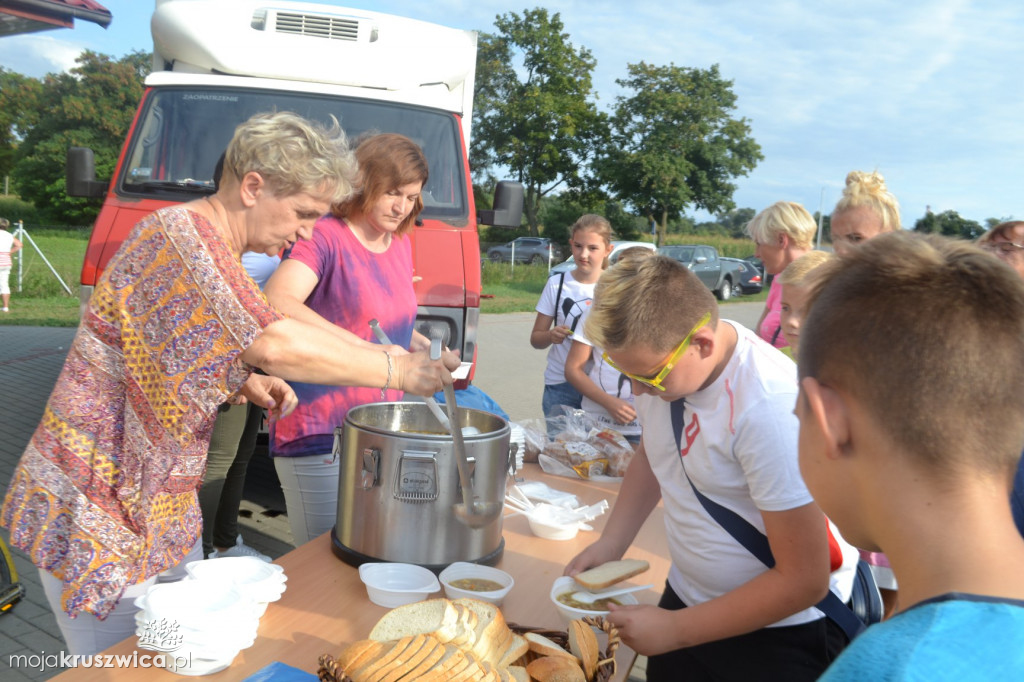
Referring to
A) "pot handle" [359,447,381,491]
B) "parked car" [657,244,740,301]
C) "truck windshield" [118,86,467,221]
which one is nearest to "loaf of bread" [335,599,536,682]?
"pot handle" [359,447,381,491]

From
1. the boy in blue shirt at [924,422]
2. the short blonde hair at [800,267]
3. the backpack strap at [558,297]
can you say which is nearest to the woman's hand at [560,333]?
the backpack strap at [558,297]

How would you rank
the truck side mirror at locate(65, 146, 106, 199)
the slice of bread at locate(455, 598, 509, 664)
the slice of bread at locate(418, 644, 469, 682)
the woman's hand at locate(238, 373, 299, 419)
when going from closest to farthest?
the slice of bread at locate(418, 644, 469, 682) < the slice of bread at locate(455, 598, 509, 664) < the woman's hand at locate(238, 373, 299, 419) < the truck side mirror at locate(65, 146, 106, 199)

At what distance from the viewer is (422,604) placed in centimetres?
155

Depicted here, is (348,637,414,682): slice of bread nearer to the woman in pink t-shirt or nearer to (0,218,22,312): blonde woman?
the woman in pink t-shirt

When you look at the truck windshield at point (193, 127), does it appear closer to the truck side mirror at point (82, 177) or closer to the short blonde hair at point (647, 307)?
the truck side mirror at point (82, 177)

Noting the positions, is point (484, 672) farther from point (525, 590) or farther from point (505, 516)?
point (505, 516)

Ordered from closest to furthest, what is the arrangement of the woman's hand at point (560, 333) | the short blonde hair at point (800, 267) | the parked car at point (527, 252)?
the short blonde hair at point (800, 267) → the woman's hand at point (560, 333) → the parked car at point (527, 252)

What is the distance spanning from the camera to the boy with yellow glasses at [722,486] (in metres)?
1.47

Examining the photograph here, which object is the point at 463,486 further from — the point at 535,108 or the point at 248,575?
the point at 535,108

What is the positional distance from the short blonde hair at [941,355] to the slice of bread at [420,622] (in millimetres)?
883

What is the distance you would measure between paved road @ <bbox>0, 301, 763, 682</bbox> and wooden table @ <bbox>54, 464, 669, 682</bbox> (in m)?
1.89

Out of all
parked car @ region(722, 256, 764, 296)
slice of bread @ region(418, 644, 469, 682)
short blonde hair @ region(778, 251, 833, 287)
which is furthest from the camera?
parked car @ region(722, 256, 764, 296)

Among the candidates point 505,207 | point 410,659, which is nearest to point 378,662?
point 410,659

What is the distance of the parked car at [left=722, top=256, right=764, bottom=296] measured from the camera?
25.0 metres
